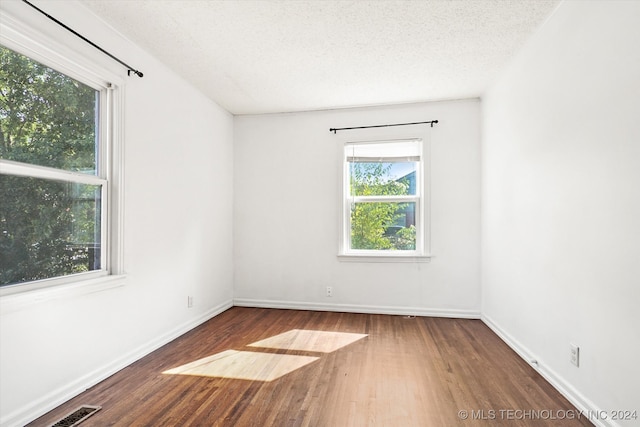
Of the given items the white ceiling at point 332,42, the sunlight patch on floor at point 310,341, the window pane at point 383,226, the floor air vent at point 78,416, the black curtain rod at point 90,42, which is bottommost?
the sunlight patch on floor at point 310,341

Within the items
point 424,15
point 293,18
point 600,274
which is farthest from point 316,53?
point 600,274

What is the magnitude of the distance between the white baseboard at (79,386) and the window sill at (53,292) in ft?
1.86

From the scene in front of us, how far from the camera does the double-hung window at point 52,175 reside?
1807 millimetres

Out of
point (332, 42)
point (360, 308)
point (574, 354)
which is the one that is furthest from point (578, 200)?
point (360, 308)

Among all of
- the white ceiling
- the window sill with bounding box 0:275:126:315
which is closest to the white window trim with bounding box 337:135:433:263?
the white ceiling

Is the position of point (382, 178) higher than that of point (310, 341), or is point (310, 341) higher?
point (382, 178)

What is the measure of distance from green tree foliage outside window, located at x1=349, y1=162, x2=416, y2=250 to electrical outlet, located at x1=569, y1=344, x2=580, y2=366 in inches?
82.3

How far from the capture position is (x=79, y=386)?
6.96 ft

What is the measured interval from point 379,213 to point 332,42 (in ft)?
7.09

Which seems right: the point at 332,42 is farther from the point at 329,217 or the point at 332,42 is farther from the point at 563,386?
the point at 563,386

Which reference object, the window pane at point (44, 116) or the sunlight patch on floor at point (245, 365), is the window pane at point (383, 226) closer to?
the sunlight patch on floor at point (245, 365)

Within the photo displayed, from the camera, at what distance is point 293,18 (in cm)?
231

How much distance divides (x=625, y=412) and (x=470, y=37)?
8.46ft

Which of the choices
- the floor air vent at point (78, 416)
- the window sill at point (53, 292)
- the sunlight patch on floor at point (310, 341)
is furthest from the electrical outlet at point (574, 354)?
the window sill at point (53, 292)
